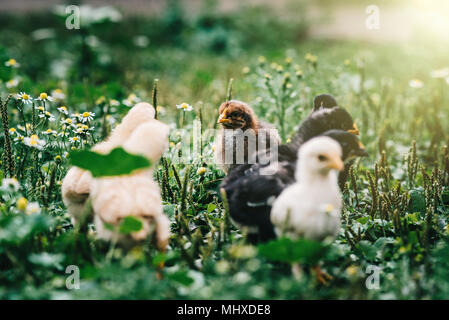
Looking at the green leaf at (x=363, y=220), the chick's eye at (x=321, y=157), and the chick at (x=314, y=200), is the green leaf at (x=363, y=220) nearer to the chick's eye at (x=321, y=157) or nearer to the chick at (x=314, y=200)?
the chick at (x=314, y=200)

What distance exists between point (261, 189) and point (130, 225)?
731 millimetres

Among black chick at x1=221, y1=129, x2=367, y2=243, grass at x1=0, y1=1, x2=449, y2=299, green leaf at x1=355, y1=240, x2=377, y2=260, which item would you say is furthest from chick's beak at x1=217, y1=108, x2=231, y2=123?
green leaf at x1=355, y1=240, x2=377, y2=260

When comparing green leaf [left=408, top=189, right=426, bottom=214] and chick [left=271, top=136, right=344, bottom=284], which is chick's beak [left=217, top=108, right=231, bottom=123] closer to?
chick [left=271, top=136, right=344, bottom=284]

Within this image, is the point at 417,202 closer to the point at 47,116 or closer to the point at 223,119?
the point at 223,119

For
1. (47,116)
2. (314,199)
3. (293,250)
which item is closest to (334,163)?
(314,199)

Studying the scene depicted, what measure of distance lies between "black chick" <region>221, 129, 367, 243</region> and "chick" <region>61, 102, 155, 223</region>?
615 millimetres

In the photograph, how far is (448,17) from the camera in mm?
7188

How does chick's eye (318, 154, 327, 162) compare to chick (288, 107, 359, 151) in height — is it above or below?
below

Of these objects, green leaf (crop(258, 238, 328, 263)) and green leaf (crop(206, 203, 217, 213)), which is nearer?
green leaf (crop(258, 238, 328, 263))

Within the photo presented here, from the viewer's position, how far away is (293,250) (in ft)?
6.64

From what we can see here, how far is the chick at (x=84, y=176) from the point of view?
2.46 m

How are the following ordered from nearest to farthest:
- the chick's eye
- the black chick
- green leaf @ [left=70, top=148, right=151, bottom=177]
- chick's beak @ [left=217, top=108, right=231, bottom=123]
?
green leaf @ [left=70, top=148, right=151, bottom=177] < the chick's eye < the black chick < chick's beak @ [left=217, top=108, right=231, bottom=123]

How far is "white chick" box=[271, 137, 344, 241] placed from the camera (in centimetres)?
207
